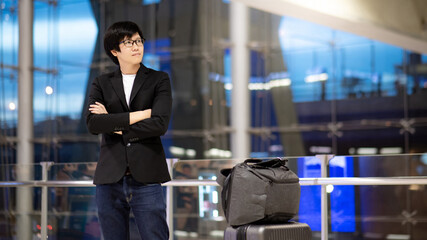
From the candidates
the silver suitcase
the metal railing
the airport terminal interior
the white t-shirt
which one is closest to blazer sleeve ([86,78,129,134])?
the white t-shirt

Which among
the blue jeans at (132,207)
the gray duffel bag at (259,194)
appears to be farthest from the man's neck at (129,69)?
the gray duffel bag at (259,194)

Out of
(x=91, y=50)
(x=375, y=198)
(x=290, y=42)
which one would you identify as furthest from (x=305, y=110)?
(x=375, y=198)

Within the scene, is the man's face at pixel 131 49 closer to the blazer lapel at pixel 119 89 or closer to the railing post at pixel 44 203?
the blazer lapel at pixel 119 89

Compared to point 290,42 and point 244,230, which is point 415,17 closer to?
point 290,42

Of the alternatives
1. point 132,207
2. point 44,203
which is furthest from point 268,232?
point 44,203

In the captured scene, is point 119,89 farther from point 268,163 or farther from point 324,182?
point 324,182

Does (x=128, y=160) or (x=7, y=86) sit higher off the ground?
(x=7, y=86)

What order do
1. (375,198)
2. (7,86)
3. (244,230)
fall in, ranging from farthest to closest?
(7,86) < (375,198) < (244,230)

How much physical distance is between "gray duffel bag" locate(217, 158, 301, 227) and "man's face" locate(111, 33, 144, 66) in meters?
0.56

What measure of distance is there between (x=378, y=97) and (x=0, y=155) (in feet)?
19.2

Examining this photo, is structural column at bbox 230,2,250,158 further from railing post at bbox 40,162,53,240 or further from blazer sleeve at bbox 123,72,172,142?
blazer sleeve at bbox 123,72,172,142

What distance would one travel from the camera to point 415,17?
717cm

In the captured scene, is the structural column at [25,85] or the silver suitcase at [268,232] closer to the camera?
the silver suitcase at [268,232]

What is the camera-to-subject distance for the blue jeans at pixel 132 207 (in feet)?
7.89
